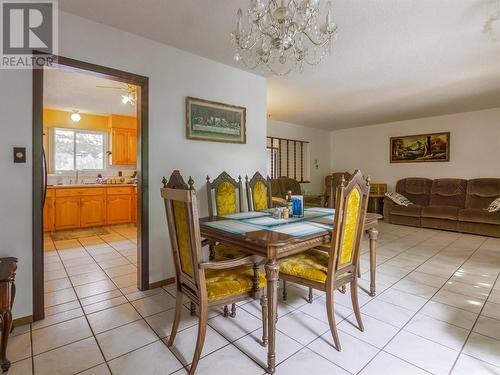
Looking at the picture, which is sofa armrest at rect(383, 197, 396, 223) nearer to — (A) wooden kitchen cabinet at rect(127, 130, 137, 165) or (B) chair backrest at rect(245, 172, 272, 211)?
(B) chair backrest at rect(245, 172, 272, 211)

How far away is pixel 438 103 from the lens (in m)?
4.88

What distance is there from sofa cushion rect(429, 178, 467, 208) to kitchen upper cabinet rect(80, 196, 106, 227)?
693 centimetres

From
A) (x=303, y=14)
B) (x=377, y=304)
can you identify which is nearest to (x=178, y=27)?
(x=303, y=14)

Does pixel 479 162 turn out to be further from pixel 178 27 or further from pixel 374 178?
pixel 178 27

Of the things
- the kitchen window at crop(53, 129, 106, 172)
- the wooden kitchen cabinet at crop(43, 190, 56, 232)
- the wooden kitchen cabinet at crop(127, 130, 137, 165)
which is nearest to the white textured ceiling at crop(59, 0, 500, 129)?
the wooden kitchen cabinet at crop(127, 130, 137, 165)

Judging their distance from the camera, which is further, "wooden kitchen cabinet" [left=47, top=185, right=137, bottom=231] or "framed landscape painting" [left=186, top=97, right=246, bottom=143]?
"wooden kitchen cabinet" [left=47, top=185, right=137, bottom=231]

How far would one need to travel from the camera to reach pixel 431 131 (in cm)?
606

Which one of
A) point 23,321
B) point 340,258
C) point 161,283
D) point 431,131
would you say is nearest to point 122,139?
point 161,283

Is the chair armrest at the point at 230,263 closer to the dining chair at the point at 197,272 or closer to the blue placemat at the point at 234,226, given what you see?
the dining chair at the point at 197,272

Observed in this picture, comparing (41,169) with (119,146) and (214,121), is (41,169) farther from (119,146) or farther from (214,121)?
(119,146)

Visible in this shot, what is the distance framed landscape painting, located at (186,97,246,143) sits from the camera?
292 cm

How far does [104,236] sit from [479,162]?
752cm

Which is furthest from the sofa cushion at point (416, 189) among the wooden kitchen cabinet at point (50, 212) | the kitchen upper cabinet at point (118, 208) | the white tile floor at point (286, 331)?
the wooden kitchen cabinet at point (50, 212)

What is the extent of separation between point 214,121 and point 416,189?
5.15 metres
